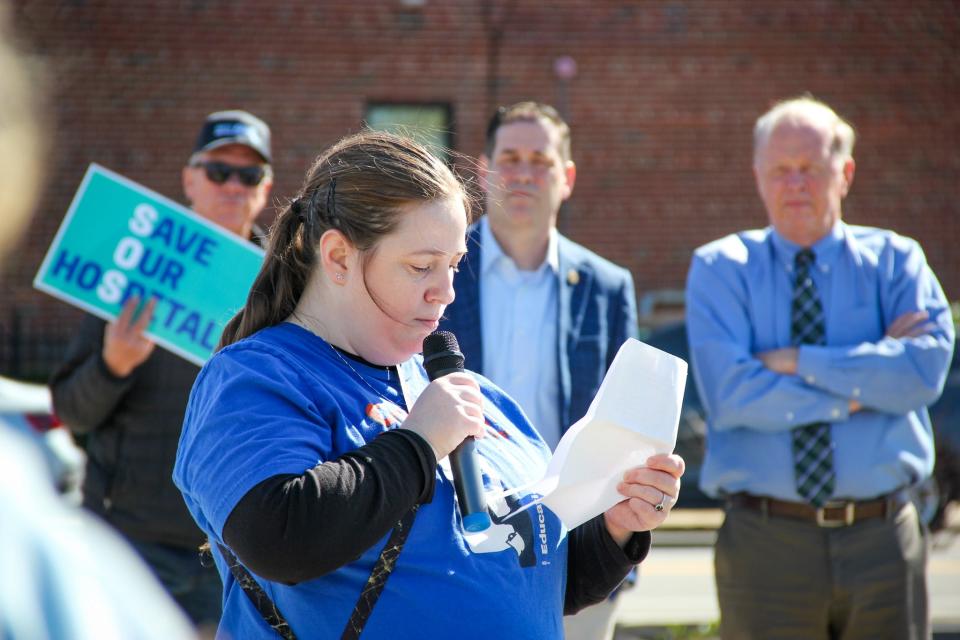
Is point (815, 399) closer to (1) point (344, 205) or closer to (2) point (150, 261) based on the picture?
(1) point (344, 205)

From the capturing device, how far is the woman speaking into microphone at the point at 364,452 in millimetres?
1982

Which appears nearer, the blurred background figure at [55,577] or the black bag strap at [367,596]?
the blurred background figure at [55,577]

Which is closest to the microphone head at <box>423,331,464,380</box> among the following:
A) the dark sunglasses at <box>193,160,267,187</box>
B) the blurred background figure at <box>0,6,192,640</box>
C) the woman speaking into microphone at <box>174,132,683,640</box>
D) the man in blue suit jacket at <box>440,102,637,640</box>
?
the woman speaking into microphone at <box>174,132,683,640</box>

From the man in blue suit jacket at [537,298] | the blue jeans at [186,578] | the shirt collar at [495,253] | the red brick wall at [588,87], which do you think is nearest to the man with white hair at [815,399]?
the man in blue suit jacket at [537,298]

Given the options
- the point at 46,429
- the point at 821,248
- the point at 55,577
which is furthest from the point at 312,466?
the point at 46,429

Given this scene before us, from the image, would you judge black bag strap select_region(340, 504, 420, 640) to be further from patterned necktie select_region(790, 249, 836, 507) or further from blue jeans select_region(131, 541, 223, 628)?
patterned necktie select_region(790, 249, 836, 507)

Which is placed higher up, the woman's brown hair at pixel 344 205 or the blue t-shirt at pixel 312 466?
the woman's brown hair at pixel 344 205

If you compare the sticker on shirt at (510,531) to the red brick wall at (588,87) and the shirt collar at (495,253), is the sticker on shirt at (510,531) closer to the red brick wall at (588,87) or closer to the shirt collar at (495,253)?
the shirt collar at (495,253)

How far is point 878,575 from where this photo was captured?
12.9 ft

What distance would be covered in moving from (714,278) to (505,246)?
0.80 meters

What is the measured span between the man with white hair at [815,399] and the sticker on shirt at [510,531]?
73.3 inches

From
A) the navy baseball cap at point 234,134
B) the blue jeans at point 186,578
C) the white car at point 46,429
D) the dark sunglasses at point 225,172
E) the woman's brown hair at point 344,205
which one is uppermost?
the navy baseball cap at point 234,134

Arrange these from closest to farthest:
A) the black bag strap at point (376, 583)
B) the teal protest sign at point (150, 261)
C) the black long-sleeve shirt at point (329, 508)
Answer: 1. the black long-sleeve shirt at point (329, 508)
2. the black bag strap at point (376, 583)
3. the teal protest sign at point (150, 261)

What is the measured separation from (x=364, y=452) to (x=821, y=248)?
2.68 m
